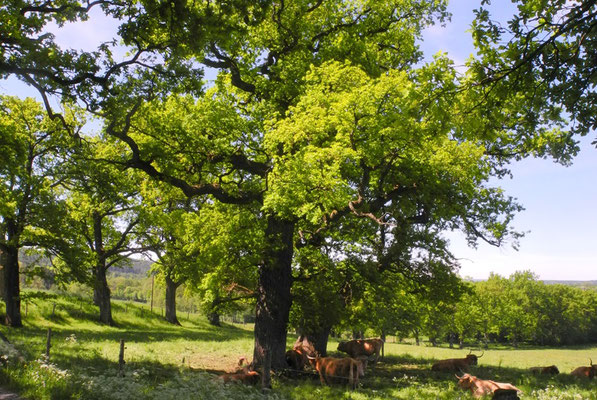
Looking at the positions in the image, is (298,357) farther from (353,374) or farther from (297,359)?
(353,374)

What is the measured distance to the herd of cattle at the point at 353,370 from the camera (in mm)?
12828

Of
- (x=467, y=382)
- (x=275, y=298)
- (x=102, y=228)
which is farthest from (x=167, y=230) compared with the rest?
(x=467, y=382)

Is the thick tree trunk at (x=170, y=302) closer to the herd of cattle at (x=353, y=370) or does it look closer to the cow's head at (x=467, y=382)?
the herd of cattle at (x=353, y=370)

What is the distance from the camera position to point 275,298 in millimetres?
16359

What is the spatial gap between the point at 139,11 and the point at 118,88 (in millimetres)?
2882

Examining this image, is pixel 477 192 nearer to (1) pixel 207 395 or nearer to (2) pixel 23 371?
(1) pixel 207 395

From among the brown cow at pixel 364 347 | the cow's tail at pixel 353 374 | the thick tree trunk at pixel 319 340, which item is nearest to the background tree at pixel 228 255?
the thick tree trunk at pixel 319 340

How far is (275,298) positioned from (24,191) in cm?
1670

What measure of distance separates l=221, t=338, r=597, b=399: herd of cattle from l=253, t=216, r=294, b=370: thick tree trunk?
3.38 ft

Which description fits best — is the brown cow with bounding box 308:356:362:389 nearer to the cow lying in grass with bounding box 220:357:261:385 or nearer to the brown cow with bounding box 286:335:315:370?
the brown cow with bounding box 286:335:315:370

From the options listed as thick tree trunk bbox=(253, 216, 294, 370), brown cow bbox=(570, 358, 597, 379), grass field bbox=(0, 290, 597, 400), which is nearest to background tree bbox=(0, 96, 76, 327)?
grass field bbox=(0, 290, 597, 400)

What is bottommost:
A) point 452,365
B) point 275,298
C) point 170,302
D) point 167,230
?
point 170,302

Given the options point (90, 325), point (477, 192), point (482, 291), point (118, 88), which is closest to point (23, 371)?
point (118, 88)

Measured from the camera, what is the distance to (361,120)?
13.0 m
